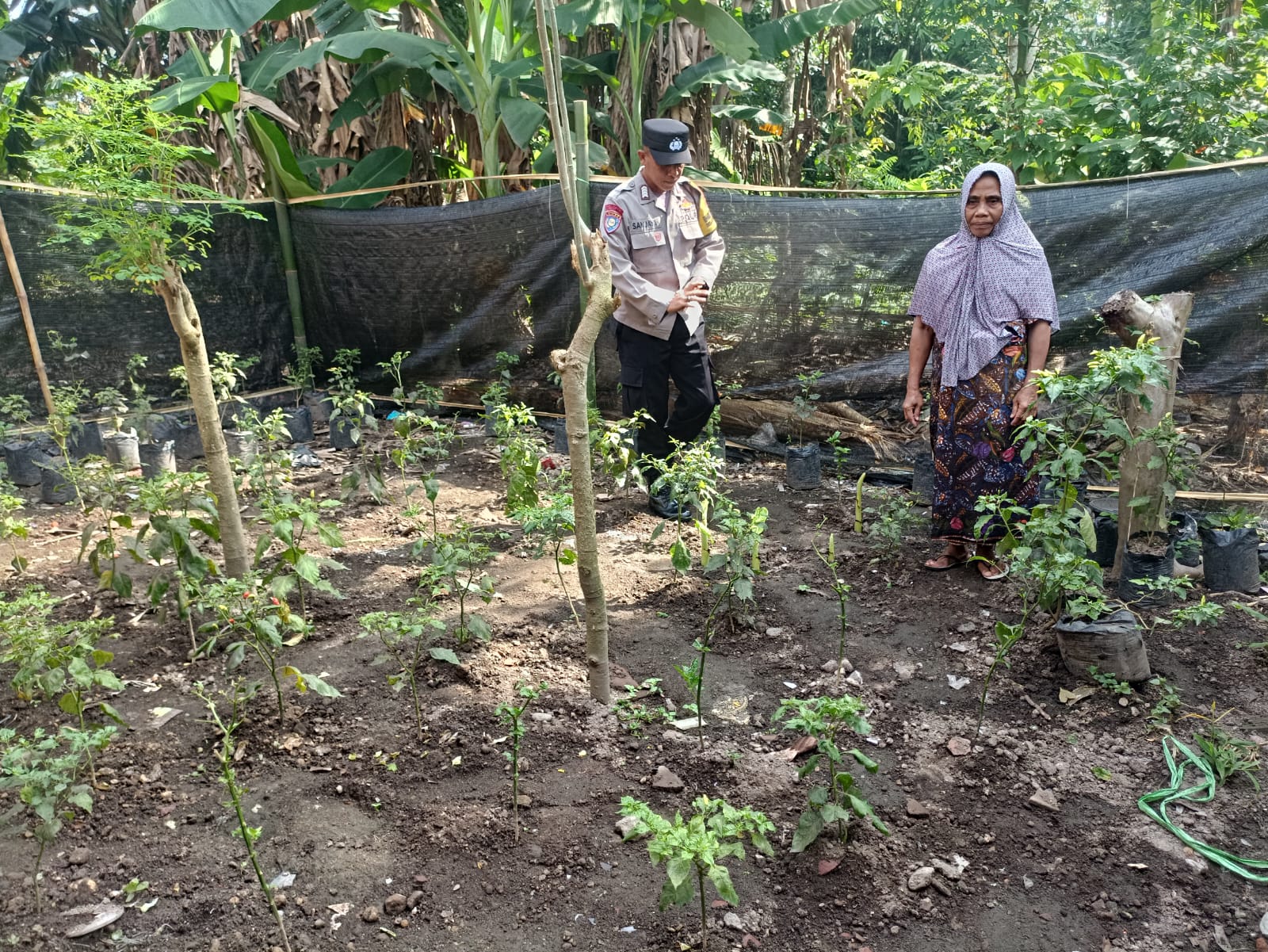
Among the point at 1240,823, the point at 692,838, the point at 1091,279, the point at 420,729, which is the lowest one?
the point at 1240,823

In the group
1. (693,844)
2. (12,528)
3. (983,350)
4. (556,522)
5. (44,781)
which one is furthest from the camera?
(12,528)

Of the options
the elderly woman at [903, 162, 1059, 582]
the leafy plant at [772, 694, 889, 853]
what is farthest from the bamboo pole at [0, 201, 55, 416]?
the leafy plant at [772, 694, 889, 853]

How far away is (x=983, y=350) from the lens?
380 centimetres

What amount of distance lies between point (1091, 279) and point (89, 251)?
6.11 metres

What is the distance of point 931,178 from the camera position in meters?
8.85

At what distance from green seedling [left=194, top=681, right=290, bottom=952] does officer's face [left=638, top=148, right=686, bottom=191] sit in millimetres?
2831

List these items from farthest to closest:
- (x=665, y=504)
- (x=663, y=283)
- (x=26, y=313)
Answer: (x=26, y=313)
(x=665, y=504)
(x=663, y=283)

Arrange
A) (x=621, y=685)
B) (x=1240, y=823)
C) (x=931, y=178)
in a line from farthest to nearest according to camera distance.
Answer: (x=931, y=178) < (x=621, y=685) < (x=1240, y=823)

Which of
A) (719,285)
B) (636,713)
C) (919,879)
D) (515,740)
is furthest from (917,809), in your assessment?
(719,285)

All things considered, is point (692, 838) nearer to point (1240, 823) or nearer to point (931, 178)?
point (1240, 823)

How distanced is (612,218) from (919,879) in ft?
10.4

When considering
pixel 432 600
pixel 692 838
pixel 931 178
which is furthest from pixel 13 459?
pixel 931 178

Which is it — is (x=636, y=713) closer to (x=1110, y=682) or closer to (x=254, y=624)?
(x=254, y=624)

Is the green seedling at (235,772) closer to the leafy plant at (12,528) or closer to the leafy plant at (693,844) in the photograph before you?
the leafy plant at (693,844)
